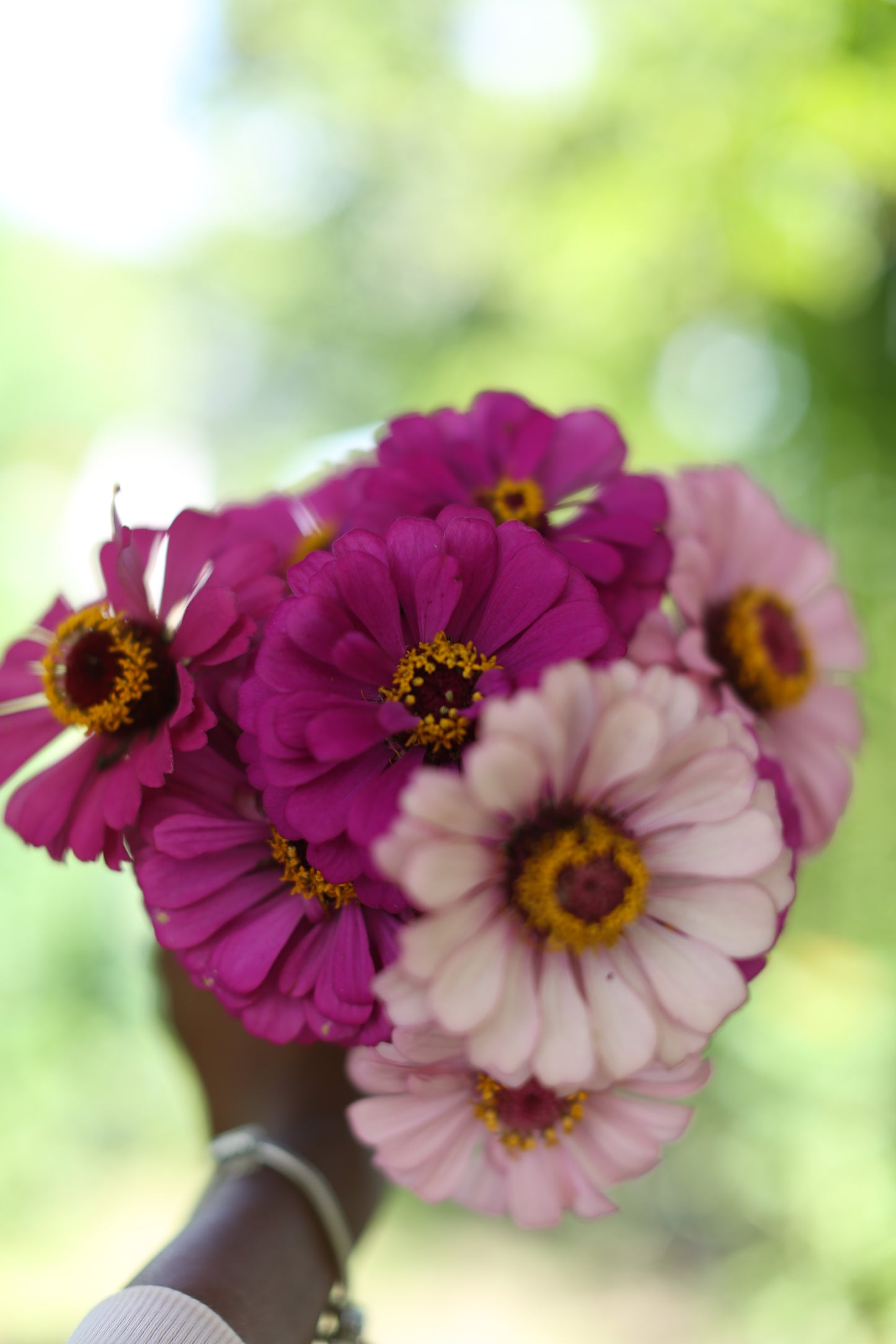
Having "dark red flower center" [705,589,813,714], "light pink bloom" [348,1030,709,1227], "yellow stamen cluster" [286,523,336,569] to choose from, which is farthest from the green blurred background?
"light pink bloom" [348,1030,709,1227]

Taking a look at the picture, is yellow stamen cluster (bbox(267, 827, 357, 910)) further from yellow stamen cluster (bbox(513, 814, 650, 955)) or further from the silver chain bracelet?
the silver chain bracelet

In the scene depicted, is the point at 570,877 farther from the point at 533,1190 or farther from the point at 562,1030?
the point at 533,1190

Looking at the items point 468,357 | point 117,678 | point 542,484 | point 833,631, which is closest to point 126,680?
point 117,678

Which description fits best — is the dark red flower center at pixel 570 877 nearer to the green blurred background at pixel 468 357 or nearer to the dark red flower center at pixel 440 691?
the dark red flower center at pixel 440 691

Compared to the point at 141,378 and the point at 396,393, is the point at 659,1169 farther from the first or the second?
the point at 141,378

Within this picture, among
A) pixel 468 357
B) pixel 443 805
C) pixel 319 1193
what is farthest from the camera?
pixel 468 357

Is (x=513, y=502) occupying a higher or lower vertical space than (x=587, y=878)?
higher

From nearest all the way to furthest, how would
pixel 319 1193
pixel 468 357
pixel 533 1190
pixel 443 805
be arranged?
pixel 443 805 < pixel 533 1190 < pixel 319 1193 < pixel 468 357

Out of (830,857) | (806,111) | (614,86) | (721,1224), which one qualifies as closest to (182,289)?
(614,86)
